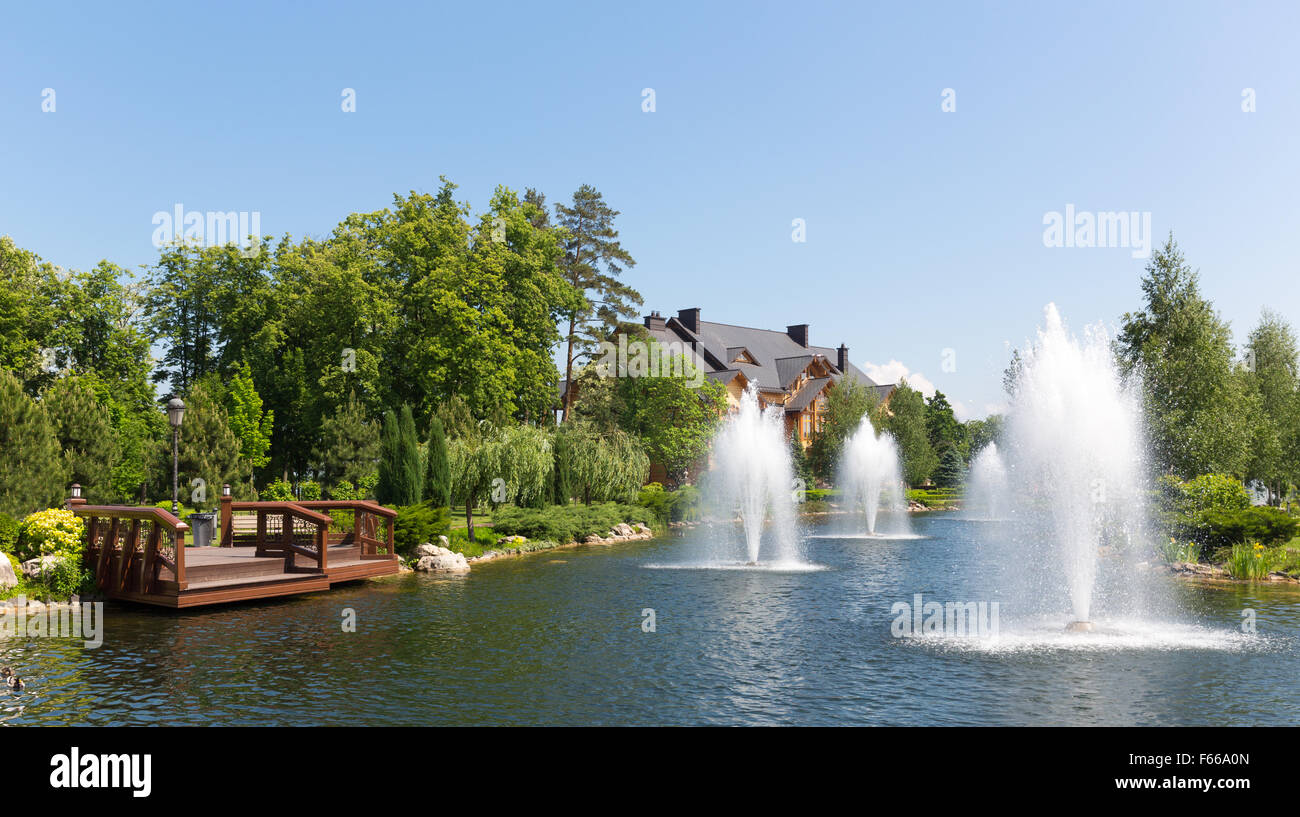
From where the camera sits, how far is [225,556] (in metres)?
22.9

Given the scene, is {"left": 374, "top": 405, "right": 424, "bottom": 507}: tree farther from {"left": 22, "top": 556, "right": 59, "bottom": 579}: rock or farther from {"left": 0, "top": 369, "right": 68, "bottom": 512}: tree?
{"left": 22, "top": 556, "right": 59, "bottom": 579}: rock

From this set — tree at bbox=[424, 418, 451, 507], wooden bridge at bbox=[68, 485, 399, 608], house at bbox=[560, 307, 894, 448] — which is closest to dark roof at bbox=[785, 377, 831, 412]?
house at bbox=[560, 307, 894, 448]

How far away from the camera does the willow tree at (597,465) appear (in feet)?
133

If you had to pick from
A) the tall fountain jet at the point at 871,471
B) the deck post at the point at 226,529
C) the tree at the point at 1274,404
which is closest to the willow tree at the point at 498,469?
the deck post at the point at 226,529

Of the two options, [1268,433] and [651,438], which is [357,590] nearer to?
[651,438]

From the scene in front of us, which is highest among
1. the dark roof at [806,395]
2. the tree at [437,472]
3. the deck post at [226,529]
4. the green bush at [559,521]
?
the dark roof at [806,395]

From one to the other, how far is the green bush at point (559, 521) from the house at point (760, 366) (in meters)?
35.4

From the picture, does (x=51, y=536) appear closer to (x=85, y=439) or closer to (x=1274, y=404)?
(x=85, y=439)

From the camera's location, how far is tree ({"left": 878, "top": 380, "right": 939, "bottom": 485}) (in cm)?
7125

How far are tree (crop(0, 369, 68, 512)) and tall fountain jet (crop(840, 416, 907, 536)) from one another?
36848 mm

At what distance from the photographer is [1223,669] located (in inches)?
537

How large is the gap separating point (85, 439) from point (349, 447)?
11720 millimetres

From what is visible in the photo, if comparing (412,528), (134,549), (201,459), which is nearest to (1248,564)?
(412,528)

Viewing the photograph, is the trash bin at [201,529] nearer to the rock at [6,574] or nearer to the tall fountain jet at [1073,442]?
the rock at [6,574]
